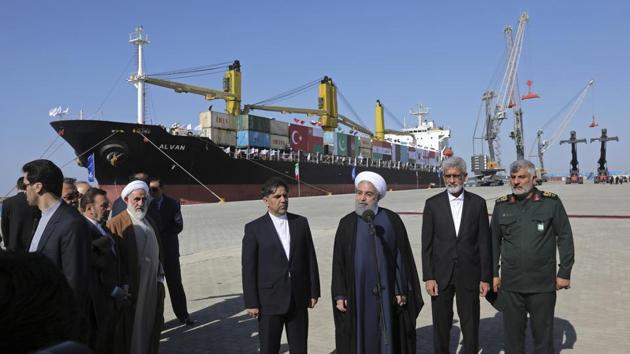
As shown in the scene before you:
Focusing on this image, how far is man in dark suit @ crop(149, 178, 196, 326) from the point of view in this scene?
5340 millimetres

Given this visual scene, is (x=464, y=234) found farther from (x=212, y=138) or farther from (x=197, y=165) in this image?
(x=212, y=138)

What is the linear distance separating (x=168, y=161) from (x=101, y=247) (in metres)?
26.4

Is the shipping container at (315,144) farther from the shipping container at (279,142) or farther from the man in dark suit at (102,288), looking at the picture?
the man in dark suit at (102,288)

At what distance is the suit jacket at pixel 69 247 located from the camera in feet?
9.02

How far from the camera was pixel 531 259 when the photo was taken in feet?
11.7

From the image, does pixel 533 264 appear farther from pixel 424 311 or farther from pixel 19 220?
pixel 19 220

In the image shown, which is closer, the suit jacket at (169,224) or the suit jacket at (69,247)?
the suit jacket at (69,247)

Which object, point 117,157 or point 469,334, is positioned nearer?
point 469,334

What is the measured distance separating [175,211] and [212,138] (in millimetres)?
27587

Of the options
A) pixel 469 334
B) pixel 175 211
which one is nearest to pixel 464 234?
pixel 469 334

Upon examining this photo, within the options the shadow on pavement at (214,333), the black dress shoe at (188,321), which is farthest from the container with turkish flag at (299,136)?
the black dress shoe at (188,321)

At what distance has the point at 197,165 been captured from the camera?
29891 mm

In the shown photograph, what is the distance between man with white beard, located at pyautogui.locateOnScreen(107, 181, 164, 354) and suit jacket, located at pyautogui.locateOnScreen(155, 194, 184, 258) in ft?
4.78

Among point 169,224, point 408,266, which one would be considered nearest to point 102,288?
point 408,266
